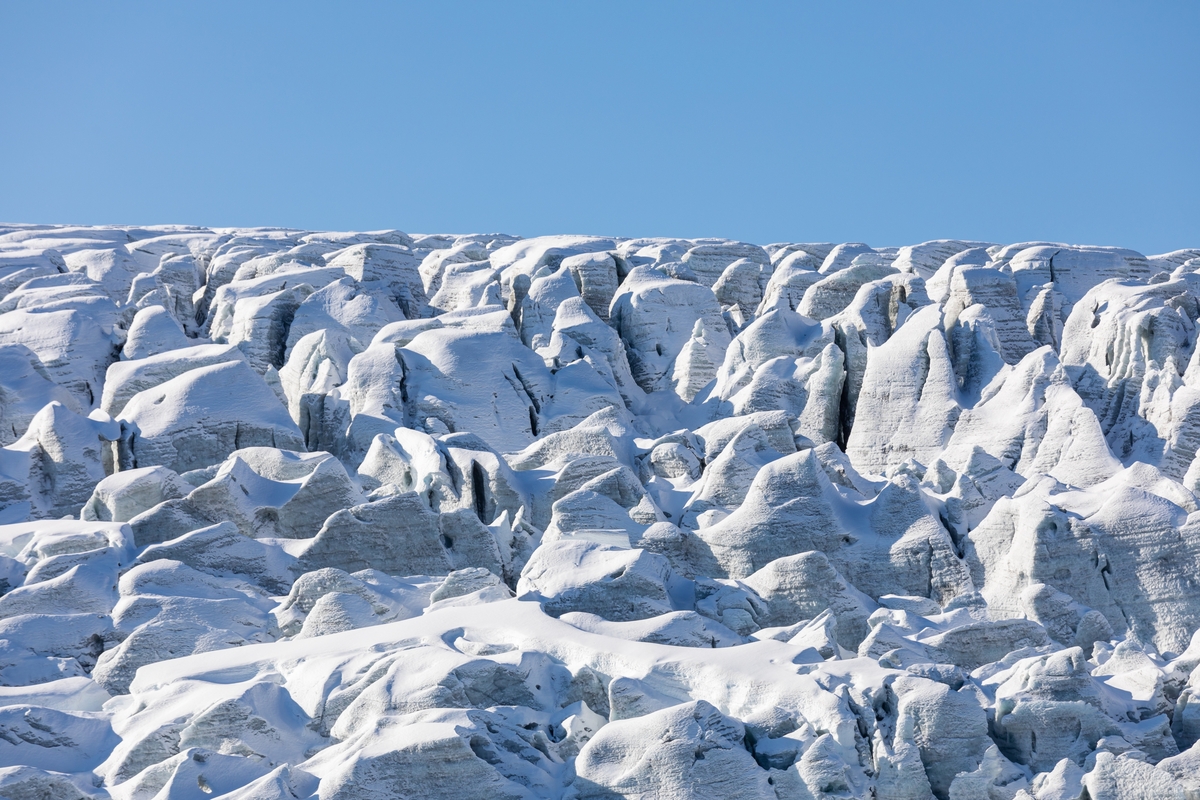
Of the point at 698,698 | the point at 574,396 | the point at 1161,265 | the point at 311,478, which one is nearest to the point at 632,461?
the point at 574,396

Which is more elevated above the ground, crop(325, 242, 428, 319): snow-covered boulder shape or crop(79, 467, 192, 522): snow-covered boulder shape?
crop(325, 242, 428, 319): snow-covered boulder shape

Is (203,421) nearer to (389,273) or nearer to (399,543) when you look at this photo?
(399,543)

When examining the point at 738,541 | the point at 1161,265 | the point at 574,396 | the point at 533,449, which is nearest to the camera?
A: the point at 738,541

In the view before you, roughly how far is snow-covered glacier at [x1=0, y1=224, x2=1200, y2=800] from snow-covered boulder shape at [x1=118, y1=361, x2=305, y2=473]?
0.11 m

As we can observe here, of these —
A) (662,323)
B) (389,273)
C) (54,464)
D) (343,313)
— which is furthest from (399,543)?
(389,273)

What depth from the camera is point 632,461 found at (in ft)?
138

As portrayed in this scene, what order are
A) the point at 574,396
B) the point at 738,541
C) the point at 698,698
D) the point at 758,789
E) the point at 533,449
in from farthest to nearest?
the point at 574,396
the point at 533,449
the point at 738,541
the point at 698,698
the point at 758,789

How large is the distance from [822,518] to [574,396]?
13.6 metres

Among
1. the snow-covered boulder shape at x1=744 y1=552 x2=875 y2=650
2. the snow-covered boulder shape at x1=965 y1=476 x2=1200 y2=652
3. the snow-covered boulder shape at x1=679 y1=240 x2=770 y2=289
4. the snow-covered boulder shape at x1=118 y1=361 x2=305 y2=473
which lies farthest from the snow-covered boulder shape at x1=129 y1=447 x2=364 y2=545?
the snow-covered boulder shape at x1=679 y1=240 x2=770 y2=289

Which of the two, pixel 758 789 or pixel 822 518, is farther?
pixel 822 518

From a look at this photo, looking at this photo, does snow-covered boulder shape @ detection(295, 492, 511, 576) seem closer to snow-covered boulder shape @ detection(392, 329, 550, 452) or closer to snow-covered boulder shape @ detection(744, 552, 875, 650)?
snow-covered boulder shape @ detection(744, 552, 875, 650)

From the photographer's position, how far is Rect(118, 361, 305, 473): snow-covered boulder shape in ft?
138

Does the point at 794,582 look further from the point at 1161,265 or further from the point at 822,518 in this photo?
the point at 1161,265

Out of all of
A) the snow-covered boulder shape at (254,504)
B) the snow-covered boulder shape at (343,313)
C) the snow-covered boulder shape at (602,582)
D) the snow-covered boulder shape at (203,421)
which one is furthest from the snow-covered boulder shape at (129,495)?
the snow-covered boulder shape at (343,313)
